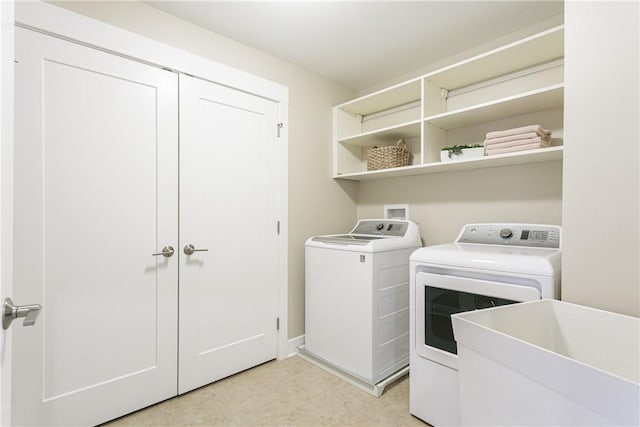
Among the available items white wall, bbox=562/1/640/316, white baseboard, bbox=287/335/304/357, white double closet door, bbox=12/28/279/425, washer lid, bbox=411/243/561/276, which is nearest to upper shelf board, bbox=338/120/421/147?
white double closet door, bbox=12/28/279/425

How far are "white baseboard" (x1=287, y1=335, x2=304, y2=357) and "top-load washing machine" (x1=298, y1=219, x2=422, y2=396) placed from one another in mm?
108

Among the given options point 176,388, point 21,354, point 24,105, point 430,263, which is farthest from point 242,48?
point 176,388

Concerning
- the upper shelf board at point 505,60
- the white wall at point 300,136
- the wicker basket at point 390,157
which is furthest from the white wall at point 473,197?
the upper shelf board at point 505,60

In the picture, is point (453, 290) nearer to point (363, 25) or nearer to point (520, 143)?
point (520, 143)

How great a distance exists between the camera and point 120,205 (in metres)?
1.73

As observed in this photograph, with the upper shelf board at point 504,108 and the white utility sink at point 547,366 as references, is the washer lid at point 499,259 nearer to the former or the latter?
the white utility sink at point 547,366

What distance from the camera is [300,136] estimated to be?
2.60 meters

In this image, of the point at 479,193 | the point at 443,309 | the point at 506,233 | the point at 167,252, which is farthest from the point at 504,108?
the point at 167,252

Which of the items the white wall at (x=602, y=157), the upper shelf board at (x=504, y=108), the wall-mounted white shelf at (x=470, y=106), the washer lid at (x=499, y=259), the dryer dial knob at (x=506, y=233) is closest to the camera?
the white wall at (x=602, y=157)

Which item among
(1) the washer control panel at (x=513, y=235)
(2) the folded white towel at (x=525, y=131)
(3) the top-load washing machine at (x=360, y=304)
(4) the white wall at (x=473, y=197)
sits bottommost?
(3) the top-load washing machine at (x=360, y=304)

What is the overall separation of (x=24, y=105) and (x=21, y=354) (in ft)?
3.83

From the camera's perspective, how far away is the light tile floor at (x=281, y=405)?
→ 1.71 meters

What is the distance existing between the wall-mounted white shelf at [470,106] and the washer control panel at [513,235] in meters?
0.41

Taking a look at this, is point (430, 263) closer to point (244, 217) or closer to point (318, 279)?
point (318, 279)
